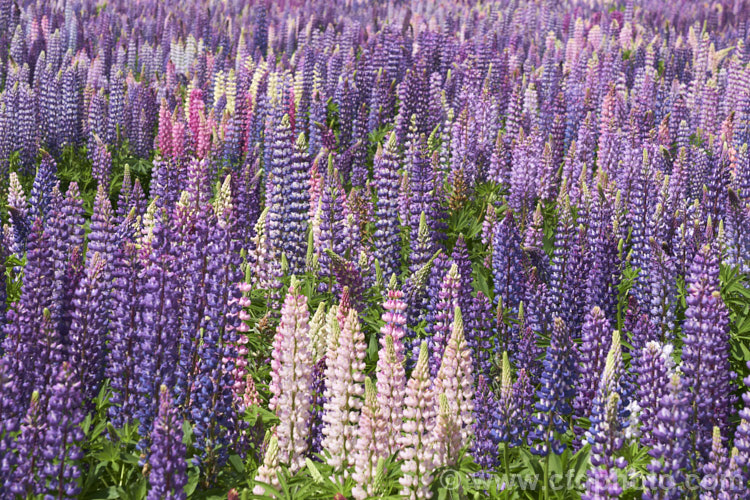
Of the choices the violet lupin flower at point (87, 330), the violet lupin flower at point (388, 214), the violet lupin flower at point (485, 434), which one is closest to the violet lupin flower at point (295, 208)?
the violet lupin flower at point (388, 214)

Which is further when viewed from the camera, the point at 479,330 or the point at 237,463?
the point at 479,330

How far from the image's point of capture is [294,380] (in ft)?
22.0

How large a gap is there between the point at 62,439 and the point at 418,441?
7.53 feet

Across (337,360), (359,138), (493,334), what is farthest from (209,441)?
(359,138)

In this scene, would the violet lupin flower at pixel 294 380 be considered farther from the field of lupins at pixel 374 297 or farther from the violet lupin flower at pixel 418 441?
the violet lupin flower at pixel 418 441

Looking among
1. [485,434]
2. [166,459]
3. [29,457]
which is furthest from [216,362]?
[485,434]

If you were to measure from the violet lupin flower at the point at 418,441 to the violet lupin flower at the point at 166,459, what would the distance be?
58.0 inches

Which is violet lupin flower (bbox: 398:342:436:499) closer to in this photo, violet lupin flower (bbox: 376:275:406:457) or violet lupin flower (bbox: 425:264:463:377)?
violet lupin flower (bbox: 376:275:406:457)

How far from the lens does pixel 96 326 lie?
677 cm

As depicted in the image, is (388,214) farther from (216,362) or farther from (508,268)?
(216,362)

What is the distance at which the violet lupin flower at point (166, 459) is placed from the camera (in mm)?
5504

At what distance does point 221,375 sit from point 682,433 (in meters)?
3.38

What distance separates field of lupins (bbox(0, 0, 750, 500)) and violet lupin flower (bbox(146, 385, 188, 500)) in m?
0.02

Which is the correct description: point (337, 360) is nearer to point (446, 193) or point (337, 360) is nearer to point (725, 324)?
point (725, 324)
